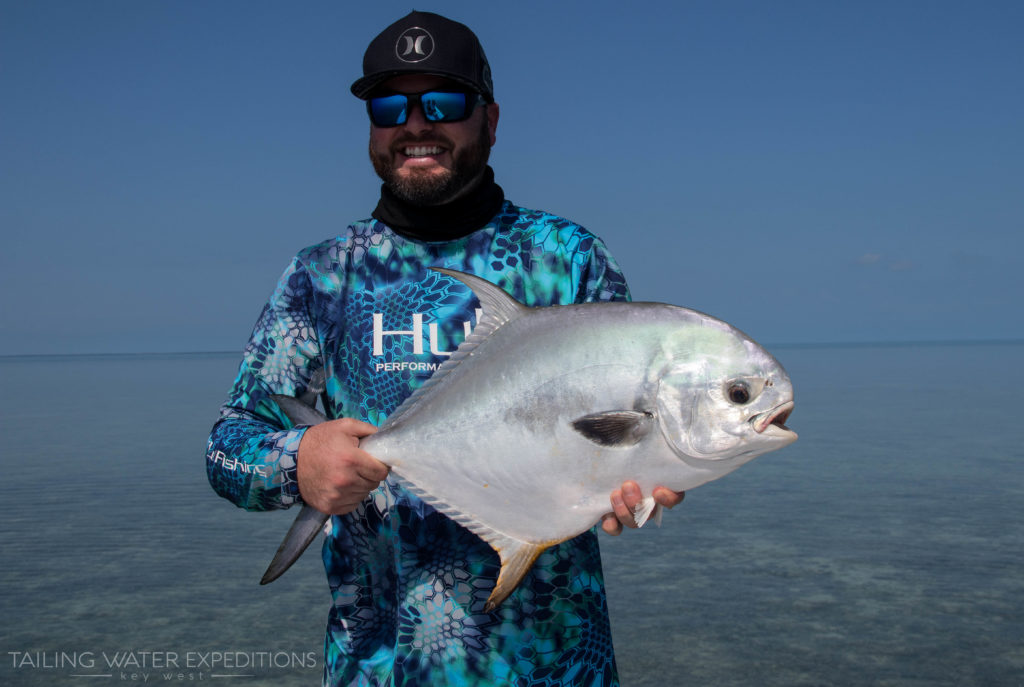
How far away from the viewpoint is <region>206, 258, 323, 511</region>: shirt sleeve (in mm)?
2422

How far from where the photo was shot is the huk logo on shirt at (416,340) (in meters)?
2.66

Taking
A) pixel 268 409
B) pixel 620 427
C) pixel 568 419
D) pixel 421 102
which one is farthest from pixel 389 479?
pixel 421 102

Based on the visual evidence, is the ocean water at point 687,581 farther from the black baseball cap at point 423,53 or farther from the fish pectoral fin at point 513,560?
the black baseball cap at point 423,53

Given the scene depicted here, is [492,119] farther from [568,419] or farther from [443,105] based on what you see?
[568,419]

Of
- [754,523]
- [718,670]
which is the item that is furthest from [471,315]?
[754,523]

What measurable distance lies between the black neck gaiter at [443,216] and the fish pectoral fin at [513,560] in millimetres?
1015

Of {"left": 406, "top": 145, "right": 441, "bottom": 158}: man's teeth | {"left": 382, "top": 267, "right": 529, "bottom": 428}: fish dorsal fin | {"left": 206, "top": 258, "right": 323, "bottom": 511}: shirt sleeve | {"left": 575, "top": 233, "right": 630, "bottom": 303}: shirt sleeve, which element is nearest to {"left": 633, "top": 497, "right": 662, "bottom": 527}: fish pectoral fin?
{"left": 382, "top": 267, "right": 529, "bottom": 428}: fish dorsal fin

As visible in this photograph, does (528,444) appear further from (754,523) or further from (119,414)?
(119,414)

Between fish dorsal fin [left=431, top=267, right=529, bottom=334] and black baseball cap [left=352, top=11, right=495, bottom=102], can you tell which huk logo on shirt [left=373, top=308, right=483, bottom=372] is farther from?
black baseball cap [left=352, top=11, right=495, bottom=102]

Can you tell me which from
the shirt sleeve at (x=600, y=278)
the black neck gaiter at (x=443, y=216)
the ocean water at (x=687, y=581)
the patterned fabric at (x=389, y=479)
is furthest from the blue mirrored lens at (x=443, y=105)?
the ocean water at (x=687, y=581)

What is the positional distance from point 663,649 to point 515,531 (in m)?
6.01

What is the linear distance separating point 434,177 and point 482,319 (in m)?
0.64

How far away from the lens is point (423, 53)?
2684 millimetres

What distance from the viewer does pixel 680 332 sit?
2090 mm
